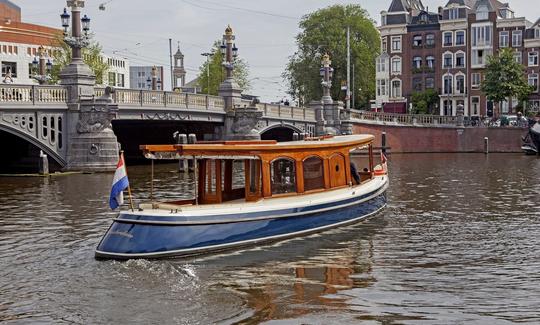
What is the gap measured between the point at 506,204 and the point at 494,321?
15859 millimetres

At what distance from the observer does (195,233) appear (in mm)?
16922

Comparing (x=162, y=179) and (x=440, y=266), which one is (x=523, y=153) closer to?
(x=162, y=179)

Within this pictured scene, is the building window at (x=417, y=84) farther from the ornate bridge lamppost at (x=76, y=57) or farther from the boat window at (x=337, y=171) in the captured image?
the boat window at (x=337, y=171)

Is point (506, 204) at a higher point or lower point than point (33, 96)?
lower

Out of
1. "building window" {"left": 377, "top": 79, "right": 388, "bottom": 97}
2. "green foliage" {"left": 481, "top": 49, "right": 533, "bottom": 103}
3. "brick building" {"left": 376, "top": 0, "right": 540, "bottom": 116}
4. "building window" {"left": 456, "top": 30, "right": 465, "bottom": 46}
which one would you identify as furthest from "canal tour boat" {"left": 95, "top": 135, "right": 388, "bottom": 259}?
"building window" {"left": 377, "top": 79, "right": 388, "bottom": 97}

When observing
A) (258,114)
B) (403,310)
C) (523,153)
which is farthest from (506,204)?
(523,153)

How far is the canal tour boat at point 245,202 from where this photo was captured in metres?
16.5

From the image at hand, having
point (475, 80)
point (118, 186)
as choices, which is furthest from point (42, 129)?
point (475, 80)

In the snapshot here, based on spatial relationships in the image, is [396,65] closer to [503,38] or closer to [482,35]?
[482,35]

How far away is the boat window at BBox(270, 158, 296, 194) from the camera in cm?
1934

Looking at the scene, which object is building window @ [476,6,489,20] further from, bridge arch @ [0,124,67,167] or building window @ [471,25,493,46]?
bridge arch @ [0,124,67,167]

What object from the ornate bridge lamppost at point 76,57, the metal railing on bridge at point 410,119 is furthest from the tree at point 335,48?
the ornate bridge lamppost at point 76,57

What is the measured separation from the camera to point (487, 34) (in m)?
84.1

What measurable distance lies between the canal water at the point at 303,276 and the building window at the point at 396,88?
2578 inches
